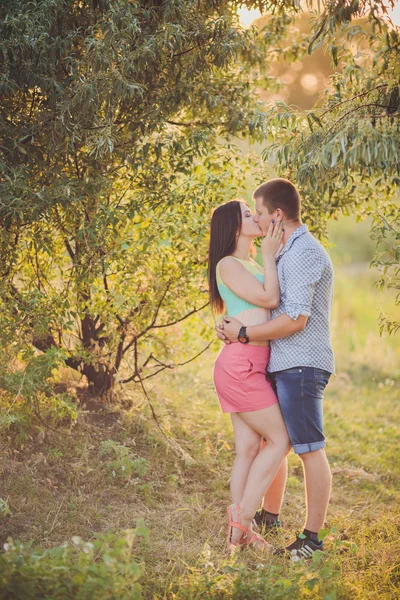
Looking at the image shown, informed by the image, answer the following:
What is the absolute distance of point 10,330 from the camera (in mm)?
4492

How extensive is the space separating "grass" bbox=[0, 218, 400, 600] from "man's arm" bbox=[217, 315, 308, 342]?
1213 mm

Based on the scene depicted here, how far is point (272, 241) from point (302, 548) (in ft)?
6.06

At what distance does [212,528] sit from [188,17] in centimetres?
351

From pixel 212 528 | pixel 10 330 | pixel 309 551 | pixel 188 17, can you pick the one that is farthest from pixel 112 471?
pixel 188 17

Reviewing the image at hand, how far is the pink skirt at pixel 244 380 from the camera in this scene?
383cm

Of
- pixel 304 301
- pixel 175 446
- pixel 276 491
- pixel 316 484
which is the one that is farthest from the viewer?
pixel 175 446

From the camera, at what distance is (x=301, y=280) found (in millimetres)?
3678

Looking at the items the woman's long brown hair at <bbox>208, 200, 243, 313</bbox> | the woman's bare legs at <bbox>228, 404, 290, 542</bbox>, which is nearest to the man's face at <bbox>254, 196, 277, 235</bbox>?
the woman's long brown hair at <bbox>208, 200, 243, 313</bbox>

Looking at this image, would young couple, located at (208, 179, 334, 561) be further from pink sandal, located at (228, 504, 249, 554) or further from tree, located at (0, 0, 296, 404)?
tree, located at (0, 0, 296, 404)

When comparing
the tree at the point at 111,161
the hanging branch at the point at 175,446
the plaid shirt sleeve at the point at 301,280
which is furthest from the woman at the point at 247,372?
the hanging branch at the point at 175,446

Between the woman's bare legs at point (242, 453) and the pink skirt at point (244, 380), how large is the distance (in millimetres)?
170

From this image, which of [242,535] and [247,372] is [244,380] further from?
[242,535]

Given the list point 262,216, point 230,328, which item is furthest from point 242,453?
point 262,216

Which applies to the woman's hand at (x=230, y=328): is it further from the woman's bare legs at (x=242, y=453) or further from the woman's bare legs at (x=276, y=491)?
the woman's bare legs at (x=276, y=491)
